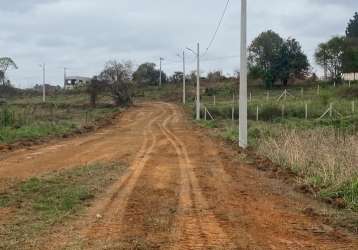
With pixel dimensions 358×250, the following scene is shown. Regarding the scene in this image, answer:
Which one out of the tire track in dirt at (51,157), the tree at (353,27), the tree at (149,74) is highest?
the tree at (353,27)

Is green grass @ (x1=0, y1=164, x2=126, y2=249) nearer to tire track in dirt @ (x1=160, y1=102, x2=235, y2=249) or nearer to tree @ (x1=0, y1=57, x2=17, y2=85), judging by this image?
tire track in dirt @ (x1=160, y1=102, x2=235, y2=249)

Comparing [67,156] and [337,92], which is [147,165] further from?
[337,92]

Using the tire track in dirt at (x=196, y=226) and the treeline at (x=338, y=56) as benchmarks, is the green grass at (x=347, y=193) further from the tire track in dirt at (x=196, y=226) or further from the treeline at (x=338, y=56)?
the treeline at (x=338, y=56)

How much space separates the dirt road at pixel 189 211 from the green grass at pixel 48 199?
321 millimetres

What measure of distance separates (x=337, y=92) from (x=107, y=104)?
2736 cm

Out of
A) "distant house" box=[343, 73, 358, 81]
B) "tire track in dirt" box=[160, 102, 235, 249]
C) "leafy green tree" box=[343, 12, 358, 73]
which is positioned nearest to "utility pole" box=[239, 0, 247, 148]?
"tire track in dirt" box=[160, 102, 235, 249]

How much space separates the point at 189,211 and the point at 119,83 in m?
62.9

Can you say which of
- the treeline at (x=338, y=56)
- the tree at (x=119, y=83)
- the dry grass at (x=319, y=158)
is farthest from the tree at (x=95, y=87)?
the dry grass at (x=319, y=158)

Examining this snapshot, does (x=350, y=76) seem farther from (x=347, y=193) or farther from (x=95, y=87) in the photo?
(x=347, y=193)

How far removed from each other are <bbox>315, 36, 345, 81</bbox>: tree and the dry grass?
7197 cm

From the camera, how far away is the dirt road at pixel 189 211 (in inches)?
317

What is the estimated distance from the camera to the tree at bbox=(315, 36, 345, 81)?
89500 millimetres

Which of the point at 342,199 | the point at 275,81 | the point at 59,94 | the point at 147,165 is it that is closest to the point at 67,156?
the point at 147,165

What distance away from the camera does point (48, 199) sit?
37.0 feet
